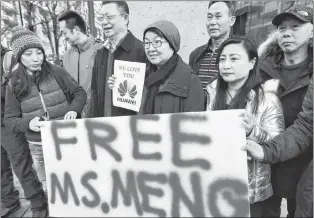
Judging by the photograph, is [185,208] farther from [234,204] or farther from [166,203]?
[234,204]

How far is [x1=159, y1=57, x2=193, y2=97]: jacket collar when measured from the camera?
5.10ft

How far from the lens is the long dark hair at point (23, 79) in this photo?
194 centimetres

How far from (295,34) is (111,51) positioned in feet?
4.25

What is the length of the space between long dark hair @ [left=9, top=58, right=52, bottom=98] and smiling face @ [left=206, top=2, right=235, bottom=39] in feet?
4.19

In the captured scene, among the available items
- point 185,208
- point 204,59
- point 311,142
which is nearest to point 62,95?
point 204,59

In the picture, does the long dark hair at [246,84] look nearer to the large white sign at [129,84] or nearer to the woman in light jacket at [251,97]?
the woman in light jacket at [251,97]

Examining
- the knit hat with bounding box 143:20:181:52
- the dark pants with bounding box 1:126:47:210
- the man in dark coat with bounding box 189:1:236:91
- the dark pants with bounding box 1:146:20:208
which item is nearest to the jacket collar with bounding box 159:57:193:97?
the knit hat with bounding box 143:20:181:52

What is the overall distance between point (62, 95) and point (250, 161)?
56.6 inches

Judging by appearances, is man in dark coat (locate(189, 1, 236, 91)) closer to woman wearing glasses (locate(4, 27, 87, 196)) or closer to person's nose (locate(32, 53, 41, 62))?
woman wearing glasses (locate(4, 27, 87, 196))

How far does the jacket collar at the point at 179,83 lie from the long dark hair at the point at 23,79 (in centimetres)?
99

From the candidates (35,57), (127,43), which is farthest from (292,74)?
(35,57)

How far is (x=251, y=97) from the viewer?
138 cm

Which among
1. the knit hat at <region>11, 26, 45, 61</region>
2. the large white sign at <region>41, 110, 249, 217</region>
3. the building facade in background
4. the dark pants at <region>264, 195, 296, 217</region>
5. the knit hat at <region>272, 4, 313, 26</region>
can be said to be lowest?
the dark pants at <region>264, 195, 296, 217</region>

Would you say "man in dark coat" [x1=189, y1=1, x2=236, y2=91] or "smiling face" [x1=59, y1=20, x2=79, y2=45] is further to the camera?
"smiling face" [x1=59, y1=20, x2=79, y2=45]
